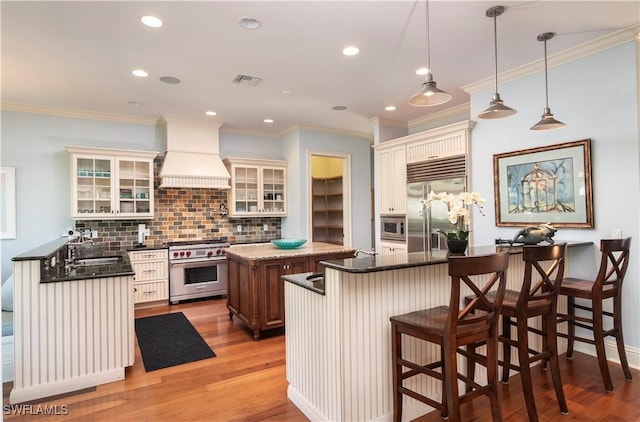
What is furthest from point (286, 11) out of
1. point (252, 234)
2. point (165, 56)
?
point (252, 234)

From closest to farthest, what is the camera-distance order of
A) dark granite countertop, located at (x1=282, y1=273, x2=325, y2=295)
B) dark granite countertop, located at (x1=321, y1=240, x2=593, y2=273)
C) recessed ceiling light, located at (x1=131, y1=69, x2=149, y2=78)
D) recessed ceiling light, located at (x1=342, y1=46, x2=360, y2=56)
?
dark granite countertop, located at (x1=321, y1=240, x2=593, y2=273)
dark granite countertop, located at (x1=282, y1=273, x2=325, y2=295)
recessed ceiling light, located at (x1=342, y1=46, x2=360, y2=56)
recessed ceiling light, located at (x1=131, y1=69, x2=149, y2=78)

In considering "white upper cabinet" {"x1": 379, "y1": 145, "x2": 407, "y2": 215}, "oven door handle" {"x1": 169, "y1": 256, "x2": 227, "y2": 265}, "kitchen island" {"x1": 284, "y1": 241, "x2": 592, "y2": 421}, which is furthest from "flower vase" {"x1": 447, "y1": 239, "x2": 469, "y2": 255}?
"oven door handle" {"x1": 169, "y1": 256, "x2": 227, "y2": 265}

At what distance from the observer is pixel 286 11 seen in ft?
8.73

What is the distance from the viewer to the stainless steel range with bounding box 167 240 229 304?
5.33m

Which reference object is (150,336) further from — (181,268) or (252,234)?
(252,234)

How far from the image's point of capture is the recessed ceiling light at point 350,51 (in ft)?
10.7

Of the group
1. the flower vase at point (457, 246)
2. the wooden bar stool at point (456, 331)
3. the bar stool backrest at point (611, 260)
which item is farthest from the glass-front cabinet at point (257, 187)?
the bar stool backrest at point (611, 260)

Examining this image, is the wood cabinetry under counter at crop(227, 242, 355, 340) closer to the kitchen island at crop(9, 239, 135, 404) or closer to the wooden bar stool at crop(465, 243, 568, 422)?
the kitchen island at crop(9, 239, 135, 404)

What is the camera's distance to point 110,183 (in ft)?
16.9

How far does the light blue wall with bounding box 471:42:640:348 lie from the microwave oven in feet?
6.18

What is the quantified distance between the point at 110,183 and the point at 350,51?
12.7 ft

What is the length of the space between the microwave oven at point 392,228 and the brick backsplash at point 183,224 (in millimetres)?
2158

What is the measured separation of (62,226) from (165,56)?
3.19 metres

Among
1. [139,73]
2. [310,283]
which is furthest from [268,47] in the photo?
[310,283]
